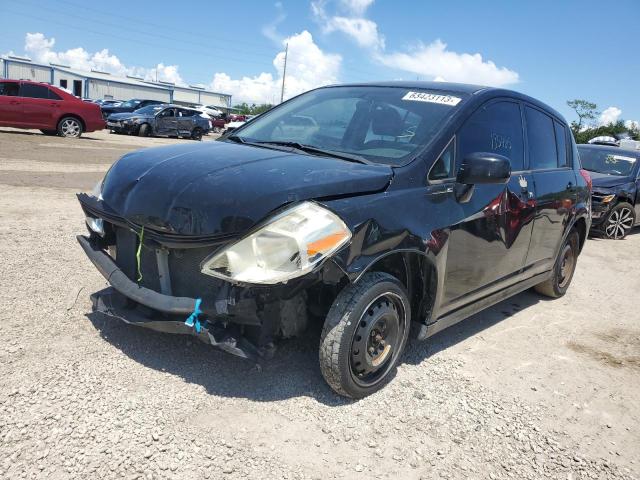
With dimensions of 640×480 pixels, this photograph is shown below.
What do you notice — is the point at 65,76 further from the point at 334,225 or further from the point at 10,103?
the point at 334,225

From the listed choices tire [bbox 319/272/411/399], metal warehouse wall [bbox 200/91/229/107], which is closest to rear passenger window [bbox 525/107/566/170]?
tire [bbox 319/272/411/399]

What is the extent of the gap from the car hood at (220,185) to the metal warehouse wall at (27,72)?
194ft

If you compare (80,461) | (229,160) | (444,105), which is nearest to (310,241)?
(229,160)

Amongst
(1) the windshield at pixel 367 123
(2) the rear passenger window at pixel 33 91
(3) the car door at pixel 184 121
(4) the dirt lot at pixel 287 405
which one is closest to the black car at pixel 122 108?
(3) the car door at pixel 184 121

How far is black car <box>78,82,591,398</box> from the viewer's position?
245cm

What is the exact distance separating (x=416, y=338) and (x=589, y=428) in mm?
1070

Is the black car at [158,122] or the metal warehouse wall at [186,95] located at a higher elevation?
the metal warehouse wall at [186,95]

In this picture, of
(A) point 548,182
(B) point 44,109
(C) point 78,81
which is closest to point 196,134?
(B) point 44,109

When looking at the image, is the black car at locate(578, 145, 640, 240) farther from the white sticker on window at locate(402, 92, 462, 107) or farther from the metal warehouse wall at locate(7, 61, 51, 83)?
the metal warehouse wall at locate(7, 61, 51, 83)

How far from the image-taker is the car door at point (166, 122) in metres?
22.5

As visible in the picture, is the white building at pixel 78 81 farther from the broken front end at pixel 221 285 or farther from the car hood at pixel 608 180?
the broken front end at pixel 221 285

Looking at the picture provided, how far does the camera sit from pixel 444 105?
133 inches

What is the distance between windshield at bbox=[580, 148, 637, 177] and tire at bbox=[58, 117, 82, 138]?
14427mm

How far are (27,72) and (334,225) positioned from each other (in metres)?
64.1
